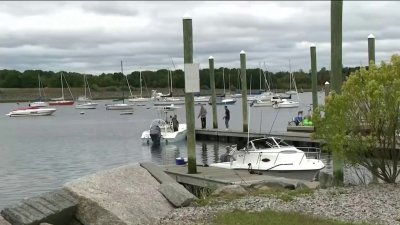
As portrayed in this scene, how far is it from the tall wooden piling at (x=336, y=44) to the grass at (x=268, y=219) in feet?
18.3

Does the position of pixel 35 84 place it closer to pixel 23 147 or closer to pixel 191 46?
pixel 23 147

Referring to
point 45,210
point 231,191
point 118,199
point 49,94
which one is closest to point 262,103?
point 49,94

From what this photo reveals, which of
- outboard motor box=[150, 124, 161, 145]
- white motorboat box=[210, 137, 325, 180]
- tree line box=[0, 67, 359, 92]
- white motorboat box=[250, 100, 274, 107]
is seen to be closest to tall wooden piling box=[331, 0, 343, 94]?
white motorboat box=[210, 137, 325, 180]

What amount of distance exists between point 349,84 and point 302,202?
3335 millimetres

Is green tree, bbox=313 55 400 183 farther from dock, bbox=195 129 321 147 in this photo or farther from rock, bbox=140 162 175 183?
dock, bbox=195 129 321 147

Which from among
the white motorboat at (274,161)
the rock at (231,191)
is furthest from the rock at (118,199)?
the white motorboat at (274,161)

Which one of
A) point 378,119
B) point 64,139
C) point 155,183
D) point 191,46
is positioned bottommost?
point 64,139

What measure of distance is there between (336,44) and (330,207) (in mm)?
5245

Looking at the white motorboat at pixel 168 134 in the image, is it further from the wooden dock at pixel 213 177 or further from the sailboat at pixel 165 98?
the sailboat at pixel 165 98

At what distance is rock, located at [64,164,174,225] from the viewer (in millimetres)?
10195

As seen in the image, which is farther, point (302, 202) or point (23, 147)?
point (23, 147)

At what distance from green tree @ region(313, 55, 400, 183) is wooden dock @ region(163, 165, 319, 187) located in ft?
14.0

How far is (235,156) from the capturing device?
71.1 ft

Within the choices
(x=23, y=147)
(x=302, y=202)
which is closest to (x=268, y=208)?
(x=302, y=202)
